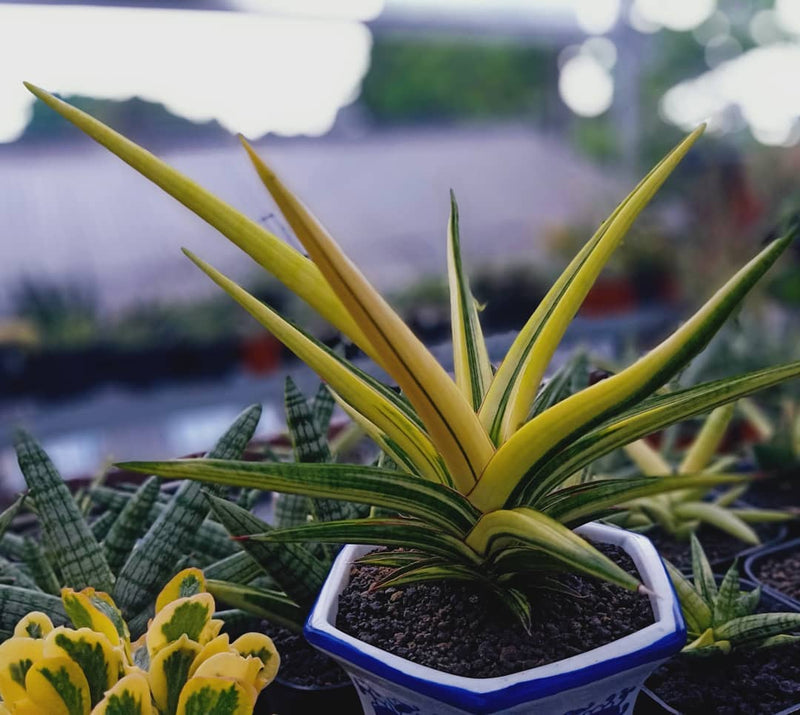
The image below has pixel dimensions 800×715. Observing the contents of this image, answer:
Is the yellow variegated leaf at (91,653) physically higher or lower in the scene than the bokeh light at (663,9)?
lower

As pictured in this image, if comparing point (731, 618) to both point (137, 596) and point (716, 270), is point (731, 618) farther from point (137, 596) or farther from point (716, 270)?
point (716, 270)

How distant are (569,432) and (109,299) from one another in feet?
9.08

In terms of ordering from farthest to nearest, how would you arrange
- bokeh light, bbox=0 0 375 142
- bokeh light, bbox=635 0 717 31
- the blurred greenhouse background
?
1. bokeh light, bbox=635 0 717 31
2. the blurred greenhouse background
3. bokeh light, bbox=0 0 375 142

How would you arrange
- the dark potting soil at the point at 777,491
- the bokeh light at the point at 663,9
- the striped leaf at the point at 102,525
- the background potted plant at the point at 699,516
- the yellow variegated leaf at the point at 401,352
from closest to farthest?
the yellow variegated leaf at the point at 401,352
the striped leaf at the point at 102,525
the background potted plant at the point at 699,516
the dark potting soil at the point at 777,491
the bokeh light at the point at 663,9

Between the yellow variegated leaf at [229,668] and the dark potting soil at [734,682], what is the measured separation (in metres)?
0.29

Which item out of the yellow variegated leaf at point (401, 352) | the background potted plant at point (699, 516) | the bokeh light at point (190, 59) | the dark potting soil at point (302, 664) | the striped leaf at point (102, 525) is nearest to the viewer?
the yellow variegated leaf at point (401, 352)

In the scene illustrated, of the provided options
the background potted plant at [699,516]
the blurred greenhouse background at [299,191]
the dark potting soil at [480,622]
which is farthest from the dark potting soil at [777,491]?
the dark potting soil at [480,622]

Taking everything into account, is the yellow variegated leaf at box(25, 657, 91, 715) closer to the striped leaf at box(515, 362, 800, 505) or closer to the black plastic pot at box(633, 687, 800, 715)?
the striped leaf at box(515, 362, 800, 505)

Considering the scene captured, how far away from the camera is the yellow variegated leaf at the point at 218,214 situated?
353mm

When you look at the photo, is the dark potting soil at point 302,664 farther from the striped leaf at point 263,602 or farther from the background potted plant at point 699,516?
the background potted plant at point 699,516

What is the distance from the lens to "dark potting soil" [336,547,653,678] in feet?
1.28

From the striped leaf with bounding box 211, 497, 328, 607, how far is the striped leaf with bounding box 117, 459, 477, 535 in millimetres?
133

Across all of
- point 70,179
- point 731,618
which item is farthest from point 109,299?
point 731,618

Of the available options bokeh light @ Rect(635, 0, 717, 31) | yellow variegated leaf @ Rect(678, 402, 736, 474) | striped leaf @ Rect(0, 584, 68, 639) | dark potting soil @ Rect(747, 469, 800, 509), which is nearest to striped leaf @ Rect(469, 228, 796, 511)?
striped leaf @ Rect(0, 584, 68, 639)
